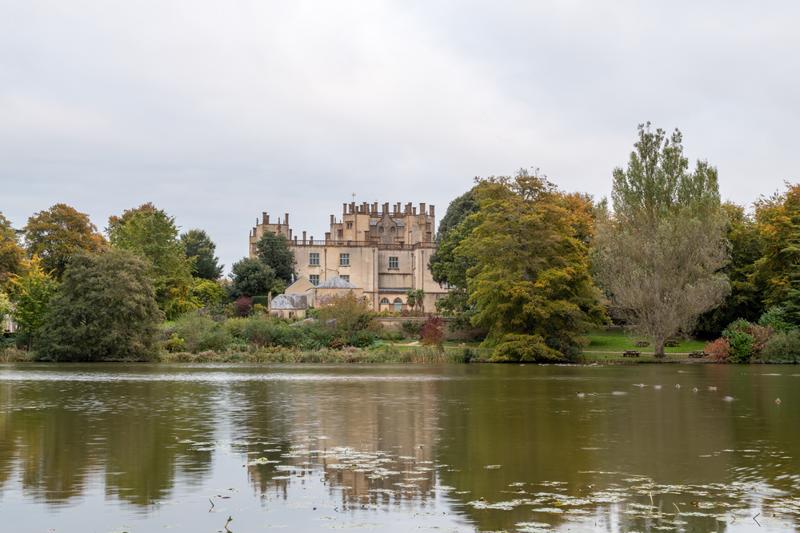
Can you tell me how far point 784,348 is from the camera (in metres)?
49.7

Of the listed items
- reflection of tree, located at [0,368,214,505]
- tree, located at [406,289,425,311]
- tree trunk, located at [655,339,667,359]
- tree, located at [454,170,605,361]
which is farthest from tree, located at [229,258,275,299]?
reflection of tree, located at [0,368,214,505]

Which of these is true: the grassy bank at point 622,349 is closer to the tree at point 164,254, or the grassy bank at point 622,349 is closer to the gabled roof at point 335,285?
the tree at point 164,254

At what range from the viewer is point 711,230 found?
167ft

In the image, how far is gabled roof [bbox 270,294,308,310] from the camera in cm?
8400

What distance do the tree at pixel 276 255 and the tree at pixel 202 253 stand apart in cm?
617

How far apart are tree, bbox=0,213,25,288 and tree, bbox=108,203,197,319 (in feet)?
27.2

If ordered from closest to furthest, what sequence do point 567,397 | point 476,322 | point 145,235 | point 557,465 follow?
point 557,465, point 567,397, point 476,322, point 145,235

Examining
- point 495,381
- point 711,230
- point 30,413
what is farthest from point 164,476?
point 711,230

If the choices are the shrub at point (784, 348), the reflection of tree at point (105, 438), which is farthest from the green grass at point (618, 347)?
the reflection of tree at point (105, 438)

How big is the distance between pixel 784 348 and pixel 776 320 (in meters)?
2.52

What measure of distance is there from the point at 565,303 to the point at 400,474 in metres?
39.7

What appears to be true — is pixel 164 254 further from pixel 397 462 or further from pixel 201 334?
pixel 397 462

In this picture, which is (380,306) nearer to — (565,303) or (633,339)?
(633,339)

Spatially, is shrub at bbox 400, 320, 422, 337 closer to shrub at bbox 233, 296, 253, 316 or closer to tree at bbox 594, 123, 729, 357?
tree at bbox 594, 123, 729, 357
